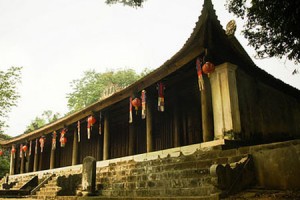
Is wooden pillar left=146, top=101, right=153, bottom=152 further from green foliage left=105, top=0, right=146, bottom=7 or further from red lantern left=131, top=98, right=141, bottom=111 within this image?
green foliage left=105, top=0, right=146, bottom=7

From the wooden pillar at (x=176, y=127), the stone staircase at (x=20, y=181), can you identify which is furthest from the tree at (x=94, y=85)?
the wooden pillar at (x=176, y=127)

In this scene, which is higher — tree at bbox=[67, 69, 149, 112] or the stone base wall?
tree at bbox=[67, 69, 149, 112]

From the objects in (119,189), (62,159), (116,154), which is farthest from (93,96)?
(119,189)

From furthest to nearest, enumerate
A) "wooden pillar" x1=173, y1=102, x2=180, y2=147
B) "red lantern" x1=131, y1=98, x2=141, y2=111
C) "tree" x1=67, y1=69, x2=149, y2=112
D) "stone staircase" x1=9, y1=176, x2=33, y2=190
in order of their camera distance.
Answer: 1. "tree" x1=67, y1=69, x2=149, y2=112
2. "stone staircase" x1=9, y1=176, x2=33, y2=190
3. "wooden pillar" x1=173, y1=102, x2=180, y2=147
4. "red lantern" x1=131, y1=98, x2=141, y2=111

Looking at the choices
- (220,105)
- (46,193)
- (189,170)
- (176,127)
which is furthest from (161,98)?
(46,193)

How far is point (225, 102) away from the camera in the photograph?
8062 mm

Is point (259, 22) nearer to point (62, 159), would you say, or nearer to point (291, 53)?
point (291, 53)

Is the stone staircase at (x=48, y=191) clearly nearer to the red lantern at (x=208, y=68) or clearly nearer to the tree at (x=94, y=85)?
the red lantern at (x=208, y=68)

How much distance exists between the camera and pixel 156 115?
11.8m

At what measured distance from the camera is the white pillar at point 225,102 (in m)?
7.82

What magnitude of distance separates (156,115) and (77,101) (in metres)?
28.1

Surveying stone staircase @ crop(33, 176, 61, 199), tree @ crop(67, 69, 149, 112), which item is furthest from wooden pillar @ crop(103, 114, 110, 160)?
tree @ crop(67, 69, 149, 112)

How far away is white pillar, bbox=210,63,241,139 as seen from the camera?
7.82 metres

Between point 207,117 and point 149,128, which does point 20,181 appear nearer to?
point 149,128
